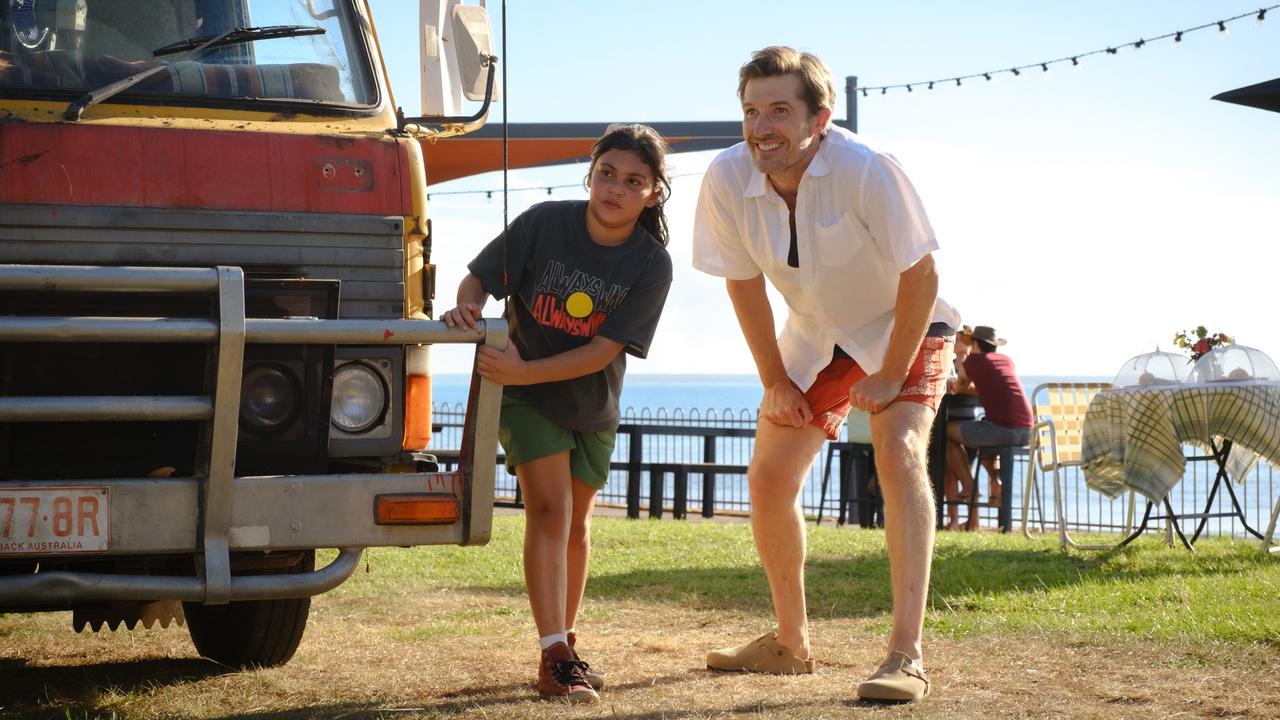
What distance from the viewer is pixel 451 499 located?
4.13 meters

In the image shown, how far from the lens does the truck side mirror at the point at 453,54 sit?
500cm

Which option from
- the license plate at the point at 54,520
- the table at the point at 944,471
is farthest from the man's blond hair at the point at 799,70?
the table at the point at 944,471

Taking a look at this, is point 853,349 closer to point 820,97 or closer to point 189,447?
point 820,97

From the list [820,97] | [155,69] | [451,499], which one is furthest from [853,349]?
[155,69]

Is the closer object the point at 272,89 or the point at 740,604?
the point at 272,89

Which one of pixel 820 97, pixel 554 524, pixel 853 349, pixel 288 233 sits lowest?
pixel 554 524

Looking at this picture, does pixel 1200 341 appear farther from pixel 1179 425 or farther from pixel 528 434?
pixel 528 434

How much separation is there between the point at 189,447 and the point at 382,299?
702 mm

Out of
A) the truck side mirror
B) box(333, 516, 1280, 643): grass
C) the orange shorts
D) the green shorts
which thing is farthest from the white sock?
box(333, 516, 1280, 643): grass

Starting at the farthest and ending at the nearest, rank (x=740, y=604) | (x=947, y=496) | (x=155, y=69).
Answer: (x=947, y=496) → (x=740, y=604) → (x=155, y=69)

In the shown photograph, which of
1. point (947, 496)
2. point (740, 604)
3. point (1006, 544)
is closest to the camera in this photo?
Result: point (740, 604)

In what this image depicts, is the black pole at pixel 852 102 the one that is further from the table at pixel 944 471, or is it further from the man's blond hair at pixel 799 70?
the man's blond hair at pixel 799 70

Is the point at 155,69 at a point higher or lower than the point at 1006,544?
higher

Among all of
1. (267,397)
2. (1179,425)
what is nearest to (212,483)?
(267,397)
